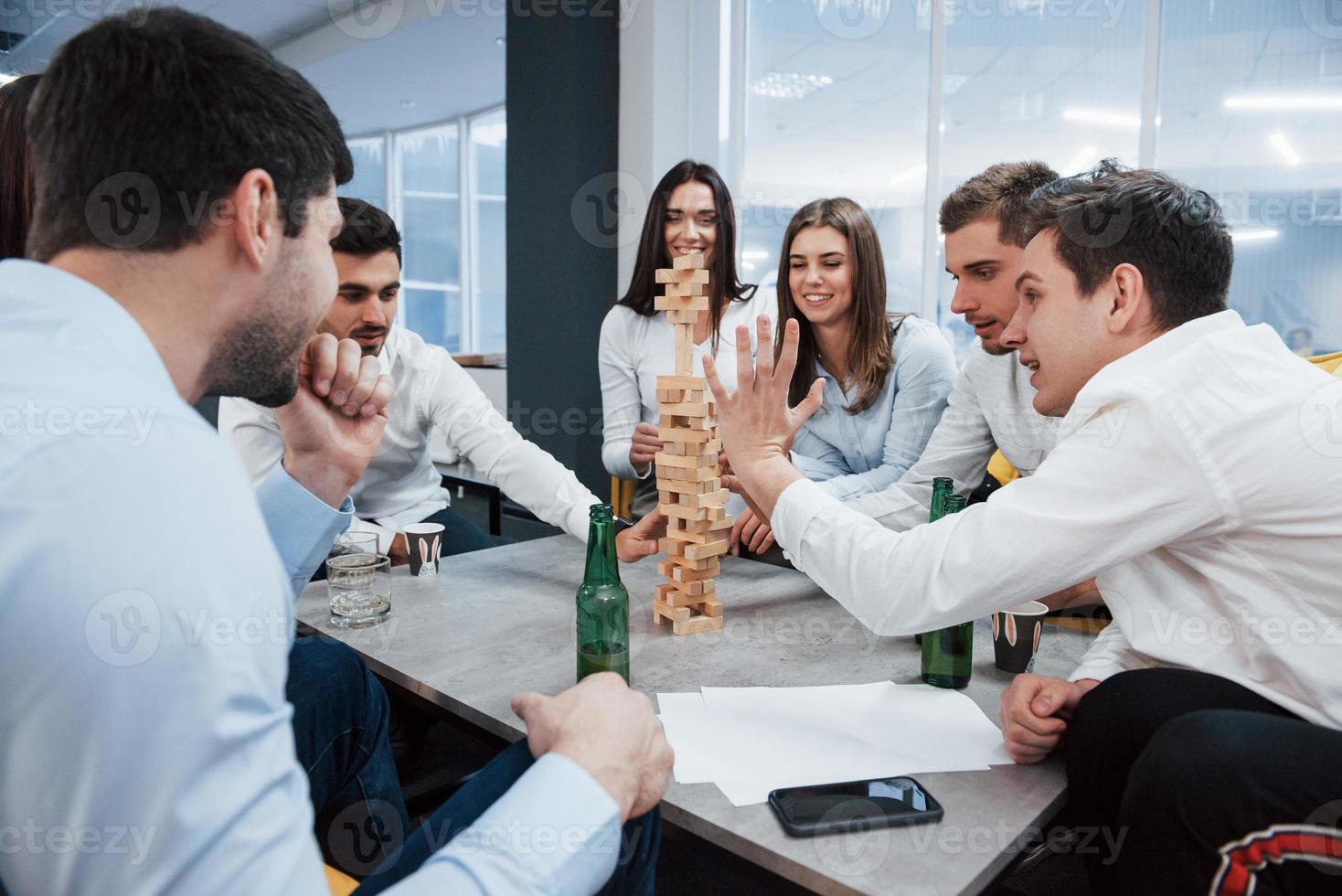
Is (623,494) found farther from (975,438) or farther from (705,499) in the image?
(705,499)

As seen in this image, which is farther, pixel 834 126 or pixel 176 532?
pixel 834 126

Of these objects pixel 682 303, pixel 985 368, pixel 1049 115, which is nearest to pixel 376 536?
pixel 682 303

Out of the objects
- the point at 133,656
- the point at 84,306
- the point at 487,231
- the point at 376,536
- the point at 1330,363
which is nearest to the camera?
the point at 133,656

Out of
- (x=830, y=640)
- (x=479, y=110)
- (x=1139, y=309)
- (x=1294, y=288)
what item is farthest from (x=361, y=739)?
(x=479, y=110)

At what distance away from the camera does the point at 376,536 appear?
195 cm

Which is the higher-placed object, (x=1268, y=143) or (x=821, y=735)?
(x=1268, y=143)

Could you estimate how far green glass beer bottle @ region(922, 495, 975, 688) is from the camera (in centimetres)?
140

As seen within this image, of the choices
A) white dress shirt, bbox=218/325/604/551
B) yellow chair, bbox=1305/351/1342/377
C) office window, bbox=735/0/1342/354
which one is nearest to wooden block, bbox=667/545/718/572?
white dress shirt, bbox=218/325/604/551

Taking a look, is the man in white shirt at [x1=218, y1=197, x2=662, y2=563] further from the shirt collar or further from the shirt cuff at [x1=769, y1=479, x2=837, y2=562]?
the shirt collar

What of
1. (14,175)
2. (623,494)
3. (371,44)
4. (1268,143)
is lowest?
(623,494)

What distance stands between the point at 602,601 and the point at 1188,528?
0.82 m

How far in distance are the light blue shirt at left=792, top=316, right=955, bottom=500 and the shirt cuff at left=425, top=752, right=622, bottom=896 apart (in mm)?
1889

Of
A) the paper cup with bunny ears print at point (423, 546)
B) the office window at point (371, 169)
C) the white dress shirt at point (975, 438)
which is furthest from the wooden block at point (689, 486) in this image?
the office window at point (371, 169)

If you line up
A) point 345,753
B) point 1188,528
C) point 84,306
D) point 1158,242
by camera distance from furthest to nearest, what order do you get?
point 345,753, point 1158,242, point 1188,528, point 84,306
